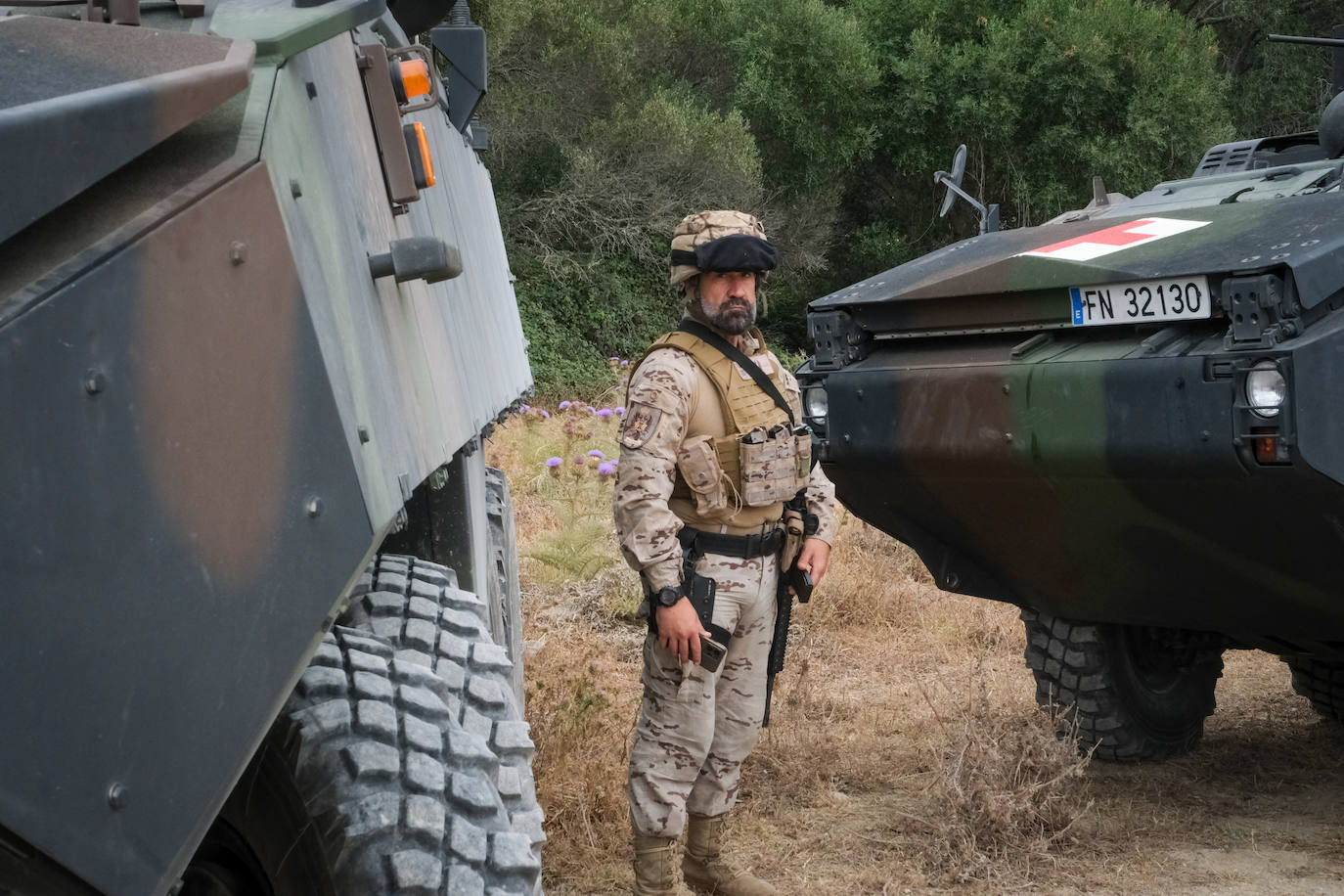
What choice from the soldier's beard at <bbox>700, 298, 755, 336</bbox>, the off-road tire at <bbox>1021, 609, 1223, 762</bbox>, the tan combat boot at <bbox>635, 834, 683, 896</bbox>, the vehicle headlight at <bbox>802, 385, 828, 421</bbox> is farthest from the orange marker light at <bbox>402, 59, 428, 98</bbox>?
the off-road tire at <bbox>1021, 609, 1223, 762</bbox>

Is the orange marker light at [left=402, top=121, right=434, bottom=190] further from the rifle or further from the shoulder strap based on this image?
the rifle

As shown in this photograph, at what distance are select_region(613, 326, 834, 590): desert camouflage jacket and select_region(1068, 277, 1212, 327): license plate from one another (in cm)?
89

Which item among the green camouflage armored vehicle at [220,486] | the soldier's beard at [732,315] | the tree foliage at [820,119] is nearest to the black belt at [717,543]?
the soldier's beard at [732,315]

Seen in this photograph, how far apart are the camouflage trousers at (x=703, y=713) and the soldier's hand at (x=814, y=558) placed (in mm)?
85

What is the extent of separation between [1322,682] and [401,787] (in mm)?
4496

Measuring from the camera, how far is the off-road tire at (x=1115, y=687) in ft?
16.5

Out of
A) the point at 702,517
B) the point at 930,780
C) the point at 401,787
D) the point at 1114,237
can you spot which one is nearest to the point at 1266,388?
the point at 1114,237

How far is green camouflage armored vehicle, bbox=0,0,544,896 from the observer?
1217mm

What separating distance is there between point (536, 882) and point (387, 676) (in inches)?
13.9

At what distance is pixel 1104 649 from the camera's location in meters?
5.03

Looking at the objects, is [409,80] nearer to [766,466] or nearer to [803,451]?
[766,466]

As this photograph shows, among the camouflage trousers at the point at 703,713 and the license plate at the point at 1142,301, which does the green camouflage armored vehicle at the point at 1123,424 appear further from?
the camouflage trousers at the point at 703,713

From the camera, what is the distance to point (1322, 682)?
216 inches

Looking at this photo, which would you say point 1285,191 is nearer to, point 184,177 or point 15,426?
point 184,177
